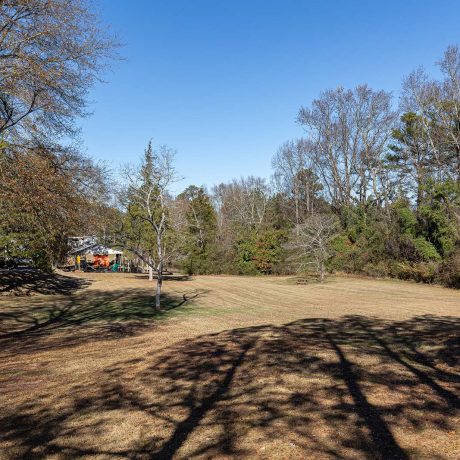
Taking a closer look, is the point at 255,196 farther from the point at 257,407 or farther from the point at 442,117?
the point at 257,407

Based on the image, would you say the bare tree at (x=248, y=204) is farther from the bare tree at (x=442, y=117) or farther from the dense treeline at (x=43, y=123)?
the dense treeline at (x=43, y=123)

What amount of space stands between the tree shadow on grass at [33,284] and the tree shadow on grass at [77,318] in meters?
1.78

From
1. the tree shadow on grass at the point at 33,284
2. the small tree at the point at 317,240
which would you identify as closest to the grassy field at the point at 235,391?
the tree shadow on grass at the point at 33,284

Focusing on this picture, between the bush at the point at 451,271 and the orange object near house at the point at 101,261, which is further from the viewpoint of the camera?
the orange object near house at the point at 101,261

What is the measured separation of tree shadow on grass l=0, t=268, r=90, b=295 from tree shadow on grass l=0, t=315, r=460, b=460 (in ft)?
49.8

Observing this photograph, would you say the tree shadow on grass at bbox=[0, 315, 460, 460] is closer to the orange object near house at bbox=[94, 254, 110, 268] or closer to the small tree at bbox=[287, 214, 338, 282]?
the small tree at bbox=[287, 214, 338, 282]

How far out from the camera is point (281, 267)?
42.7m

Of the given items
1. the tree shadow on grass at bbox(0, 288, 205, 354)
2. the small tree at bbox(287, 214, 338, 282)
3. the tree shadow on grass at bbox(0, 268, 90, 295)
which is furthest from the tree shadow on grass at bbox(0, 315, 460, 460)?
the small tree at bbox(287, 214, 338, 282)

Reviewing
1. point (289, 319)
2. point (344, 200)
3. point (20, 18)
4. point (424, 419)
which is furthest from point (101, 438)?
point (344, 200)

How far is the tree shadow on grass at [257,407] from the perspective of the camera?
376cm

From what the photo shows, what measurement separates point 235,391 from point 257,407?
69cm

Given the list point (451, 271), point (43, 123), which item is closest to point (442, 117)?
point (451, 271)

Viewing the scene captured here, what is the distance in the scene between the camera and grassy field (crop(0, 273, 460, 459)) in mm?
3816

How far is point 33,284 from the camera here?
70.9ft
